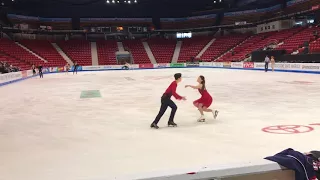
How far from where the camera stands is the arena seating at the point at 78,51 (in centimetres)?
4500

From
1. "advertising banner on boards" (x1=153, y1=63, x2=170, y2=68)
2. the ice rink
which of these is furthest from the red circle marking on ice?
"advertising banner on boards" (x1=153, y1=63, x2=170, y2=68)

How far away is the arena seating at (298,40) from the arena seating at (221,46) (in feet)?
40.2

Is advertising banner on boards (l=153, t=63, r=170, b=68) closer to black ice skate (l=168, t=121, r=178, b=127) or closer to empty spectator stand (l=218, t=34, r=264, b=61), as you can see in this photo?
empty spectator stand (l=218, t=34, r=264, b=61)

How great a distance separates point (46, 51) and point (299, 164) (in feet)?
148

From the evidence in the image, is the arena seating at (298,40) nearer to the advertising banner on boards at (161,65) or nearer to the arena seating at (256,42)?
the arena seating at (256,42)

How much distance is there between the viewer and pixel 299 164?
2.63 meters

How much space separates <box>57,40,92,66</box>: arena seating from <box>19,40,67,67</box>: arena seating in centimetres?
180

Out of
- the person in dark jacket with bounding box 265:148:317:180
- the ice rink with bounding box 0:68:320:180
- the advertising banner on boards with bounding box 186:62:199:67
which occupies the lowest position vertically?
the ice rink with bounding box 0:68:320:180

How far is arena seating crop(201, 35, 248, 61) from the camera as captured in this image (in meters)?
46.1

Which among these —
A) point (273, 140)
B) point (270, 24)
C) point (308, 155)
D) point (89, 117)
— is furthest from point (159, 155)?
point (270, 24)

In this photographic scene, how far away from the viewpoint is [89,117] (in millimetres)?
8539

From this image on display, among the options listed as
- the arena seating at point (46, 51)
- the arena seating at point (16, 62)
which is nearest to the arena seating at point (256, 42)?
the arena seating at point (46, 51)

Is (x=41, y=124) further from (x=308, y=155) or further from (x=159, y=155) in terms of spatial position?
(x=308, y=155)

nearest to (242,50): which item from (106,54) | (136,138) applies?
(106,54)
